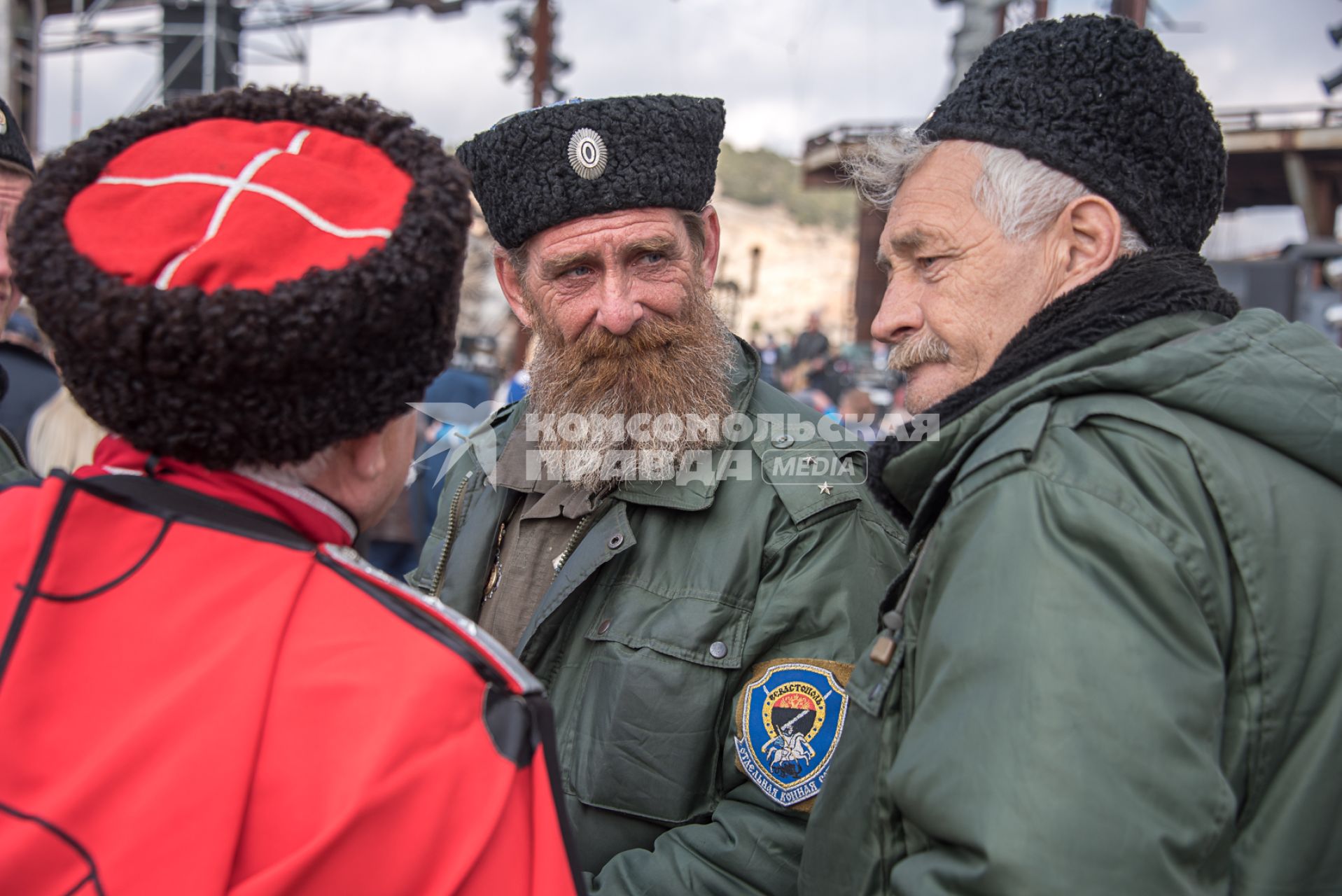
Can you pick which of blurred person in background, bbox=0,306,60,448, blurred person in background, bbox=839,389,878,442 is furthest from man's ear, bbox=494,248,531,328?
blurred person in background, bbox=839,389,878,442

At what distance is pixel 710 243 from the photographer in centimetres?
262

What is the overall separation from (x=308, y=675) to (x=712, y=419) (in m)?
1.36

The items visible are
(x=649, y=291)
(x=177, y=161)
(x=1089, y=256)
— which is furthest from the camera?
(x=649, y=291)

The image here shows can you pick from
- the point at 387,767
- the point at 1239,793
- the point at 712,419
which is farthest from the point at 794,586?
the point at 387,767

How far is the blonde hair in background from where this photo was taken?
11.5 feet

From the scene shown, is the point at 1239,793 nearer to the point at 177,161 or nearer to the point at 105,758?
the point at 105,758

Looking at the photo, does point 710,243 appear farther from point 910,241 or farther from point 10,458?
point 10,458

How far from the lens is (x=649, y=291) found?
2398 mm

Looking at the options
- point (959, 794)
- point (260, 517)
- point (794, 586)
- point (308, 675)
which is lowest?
point (794, 586)

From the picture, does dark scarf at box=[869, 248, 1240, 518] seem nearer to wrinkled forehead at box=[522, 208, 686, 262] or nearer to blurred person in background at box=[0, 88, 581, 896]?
blurred person in background at box=[0, 88, 581, 896]

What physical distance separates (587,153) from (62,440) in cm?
242

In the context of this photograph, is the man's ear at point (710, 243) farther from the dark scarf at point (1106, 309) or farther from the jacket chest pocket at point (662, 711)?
the dark scarf at point (1106, 309)

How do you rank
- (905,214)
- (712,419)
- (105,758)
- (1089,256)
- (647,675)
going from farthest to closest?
(712,419) → (647,675) → (905,214) → (1089,256) → (105,758)

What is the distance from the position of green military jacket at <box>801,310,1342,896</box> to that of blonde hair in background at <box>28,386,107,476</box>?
3302mm
